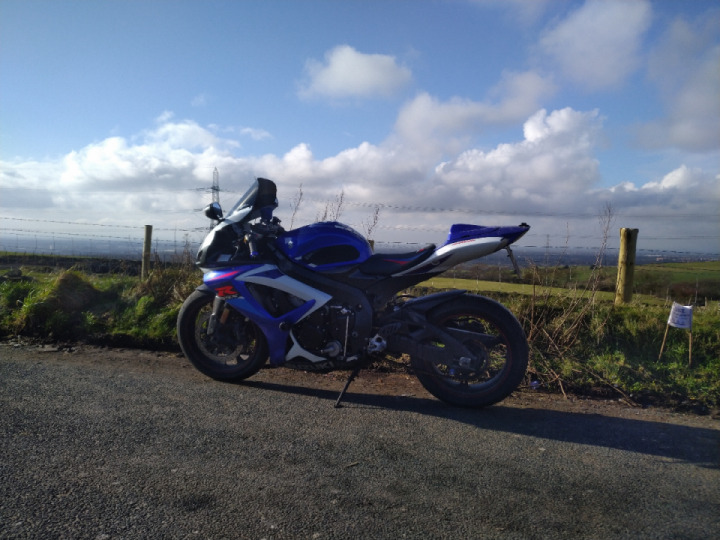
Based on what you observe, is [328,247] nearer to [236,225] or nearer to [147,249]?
[236,225]

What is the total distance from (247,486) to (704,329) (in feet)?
16.0

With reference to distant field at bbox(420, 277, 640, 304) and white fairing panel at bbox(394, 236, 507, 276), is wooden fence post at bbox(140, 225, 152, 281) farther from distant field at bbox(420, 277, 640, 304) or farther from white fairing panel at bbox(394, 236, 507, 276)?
white fairing panel at bbox(394, 236, 507, 276)

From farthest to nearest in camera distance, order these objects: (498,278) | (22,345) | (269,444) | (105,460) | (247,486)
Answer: (498,278) → (22,345) → (269,444) → (105,460) → (247,486)

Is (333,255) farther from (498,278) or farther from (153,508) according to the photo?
(498,278)

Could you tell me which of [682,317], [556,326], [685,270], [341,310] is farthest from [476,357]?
[685,270]

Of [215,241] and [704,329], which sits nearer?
[215,241]

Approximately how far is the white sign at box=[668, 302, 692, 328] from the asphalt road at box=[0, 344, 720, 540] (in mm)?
1039

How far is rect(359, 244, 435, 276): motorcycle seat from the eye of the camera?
445cm

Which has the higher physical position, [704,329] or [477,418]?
[704,329]

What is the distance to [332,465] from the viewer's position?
3211 millimetres

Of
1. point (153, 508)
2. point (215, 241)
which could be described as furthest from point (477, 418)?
point (215, 241)

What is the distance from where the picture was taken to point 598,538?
8.23 ft

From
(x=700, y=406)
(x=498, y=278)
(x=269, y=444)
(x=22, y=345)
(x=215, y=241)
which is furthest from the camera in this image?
(x=498, y=278)

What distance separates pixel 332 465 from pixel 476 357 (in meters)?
1.65
